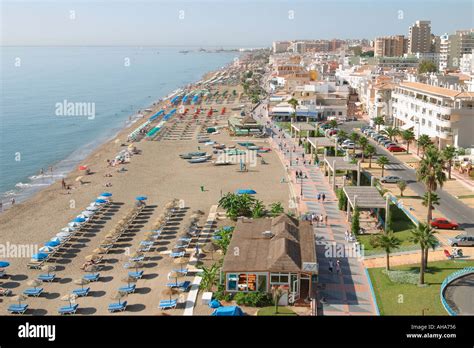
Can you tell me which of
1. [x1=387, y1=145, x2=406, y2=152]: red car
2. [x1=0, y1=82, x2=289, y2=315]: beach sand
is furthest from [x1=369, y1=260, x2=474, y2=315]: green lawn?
[x1=387, y1=145, x2=406, y2=152]: red car

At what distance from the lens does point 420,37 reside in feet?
538

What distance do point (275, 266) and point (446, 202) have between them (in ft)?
59.5

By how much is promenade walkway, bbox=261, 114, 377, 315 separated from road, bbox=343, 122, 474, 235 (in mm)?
6430

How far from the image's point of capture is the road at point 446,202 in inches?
1216

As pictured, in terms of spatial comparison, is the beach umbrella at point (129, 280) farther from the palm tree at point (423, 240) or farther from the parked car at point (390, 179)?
the parked car at point (390, 179)

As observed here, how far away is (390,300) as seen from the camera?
21.0 m

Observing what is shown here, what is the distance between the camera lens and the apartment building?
49062mm

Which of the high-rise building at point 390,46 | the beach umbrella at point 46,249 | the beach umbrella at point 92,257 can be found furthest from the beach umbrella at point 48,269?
the high-rise building at point 390,46

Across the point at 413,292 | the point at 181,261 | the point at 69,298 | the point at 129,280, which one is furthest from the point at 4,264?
the point at 413,292

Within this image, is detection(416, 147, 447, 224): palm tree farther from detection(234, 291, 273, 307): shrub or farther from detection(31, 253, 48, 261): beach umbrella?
detection(31, 253, 48, 261): beach umbrella

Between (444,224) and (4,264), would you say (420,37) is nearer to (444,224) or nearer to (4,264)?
(444,224)

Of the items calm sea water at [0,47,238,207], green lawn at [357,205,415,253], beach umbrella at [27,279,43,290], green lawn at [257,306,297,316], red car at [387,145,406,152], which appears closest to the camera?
green lawn at [257,306,297,316]
